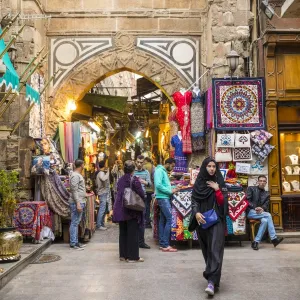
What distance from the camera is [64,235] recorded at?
9.05 metres

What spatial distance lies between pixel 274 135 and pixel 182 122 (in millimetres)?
2312

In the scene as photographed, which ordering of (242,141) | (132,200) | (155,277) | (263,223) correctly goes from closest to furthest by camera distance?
(155,277)
(132,200)
(263,223)
(242,141)

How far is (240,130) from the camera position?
947 centimetres

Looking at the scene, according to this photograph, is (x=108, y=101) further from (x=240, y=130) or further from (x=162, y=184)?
(x=162, y=184)

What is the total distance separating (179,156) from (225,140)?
6.11 ft

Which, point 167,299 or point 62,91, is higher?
point 62,91

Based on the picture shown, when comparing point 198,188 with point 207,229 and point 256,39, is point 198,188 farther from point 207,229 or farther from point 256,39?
point 256,39

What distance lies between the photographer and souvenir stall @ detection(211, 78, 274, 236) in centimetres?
930

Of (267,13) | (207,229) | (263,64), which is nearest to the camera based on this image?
(207,229)

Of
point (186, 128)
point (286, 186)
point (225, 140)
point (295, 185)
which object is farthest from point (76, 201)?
point (295, 185)

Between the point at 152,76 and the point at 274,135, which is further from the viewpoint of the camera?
the point at 152,76

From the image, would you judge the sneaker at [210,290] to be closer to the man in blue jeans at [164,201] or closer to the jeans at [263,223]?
the man in blue jeans at [164,201]

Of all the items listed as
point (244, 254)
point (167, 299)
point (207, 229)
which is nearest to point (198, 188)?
point (207, 229)

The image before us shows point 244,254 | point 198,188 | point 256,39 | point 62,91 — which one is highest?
point 256,39
